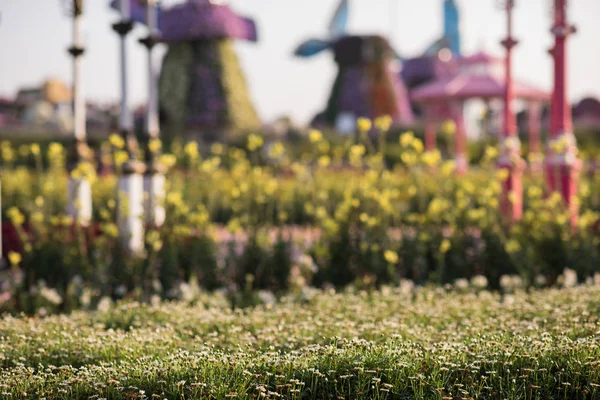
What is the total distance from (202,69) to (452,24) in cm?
1257

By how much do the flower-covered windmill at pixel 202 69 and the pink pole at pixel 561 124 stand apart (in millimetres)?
16775

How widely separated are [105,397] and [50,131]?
27977 millimetres

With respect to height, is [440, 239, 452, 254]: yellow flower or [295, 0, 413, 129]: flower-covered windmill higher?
[295, 0, 413, 129]: flower-covered windmill

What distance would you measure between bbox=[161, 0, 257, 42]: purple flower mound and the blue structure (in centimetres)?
1139

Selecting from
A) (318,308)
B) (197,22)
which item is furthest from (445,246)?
(197,22)

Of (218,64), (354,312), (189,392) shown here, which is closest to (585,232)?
(354,312)

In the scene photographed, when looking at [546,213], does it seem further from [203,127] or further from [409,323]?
[203,127]

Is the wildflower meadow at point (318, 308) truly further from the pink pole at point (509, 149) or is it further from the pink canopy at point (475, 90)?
the pink canopy at point (475, 90)

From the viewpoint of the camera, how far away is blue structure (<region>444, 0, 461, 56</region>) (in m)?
32.0

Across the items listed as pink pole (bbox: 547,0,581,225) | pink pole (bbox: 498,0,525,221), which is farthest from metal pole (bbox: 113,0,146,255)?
pink pole (bbox: 547,0,581,225)

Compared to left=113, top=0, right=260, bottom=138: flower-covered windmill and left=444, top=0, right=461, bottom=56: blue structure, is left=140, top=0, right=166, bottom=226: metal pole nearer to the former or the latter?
left=113, top=0, right=260, bottom=138: flower-covered windmill

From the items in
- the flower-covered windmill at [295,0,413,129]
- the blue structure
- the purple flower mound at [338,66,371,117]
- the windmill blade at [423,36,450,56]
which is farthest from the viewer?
the windmill blade at [423,36,450,56]

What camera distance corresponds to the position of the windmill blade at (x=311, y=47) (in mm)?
29797

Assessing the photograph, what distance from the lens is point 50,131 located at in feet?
97.9
